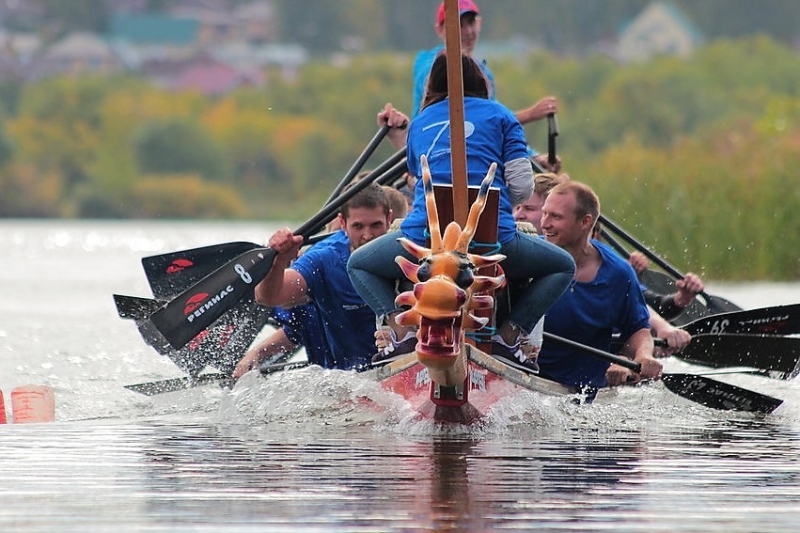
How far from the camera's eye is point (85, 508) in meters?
5.73

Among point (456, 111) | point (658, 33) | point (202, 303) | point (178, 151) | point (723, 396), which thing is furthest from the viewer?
point (658, 33)

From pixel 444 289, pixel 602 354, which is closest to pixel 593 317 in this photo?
pixel 602 354

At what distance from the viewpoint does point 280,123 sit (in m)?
64.5

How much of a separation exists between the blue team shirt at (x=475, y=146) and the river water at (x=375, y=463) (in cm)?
89

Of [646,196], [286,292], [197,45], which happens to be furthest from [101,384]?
[197,45]

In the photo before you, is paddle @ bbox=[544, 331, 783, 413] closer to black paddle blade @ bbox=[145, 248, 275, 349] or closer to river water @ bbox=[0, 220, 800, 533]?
river water @ bbox=[0, 220, 800, 533]

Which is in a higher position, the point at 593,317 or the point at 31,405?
the point at 593,317

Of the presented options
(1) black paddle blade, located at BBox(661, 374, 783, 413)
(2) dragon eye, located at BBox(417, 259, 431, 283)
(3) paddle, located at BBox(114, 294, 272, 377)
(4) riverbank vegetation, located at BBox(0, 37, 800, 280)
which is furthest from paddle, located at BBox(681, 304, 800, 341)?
(4) riverbank vegetation, located at BBox(0, 37, 800, 280)

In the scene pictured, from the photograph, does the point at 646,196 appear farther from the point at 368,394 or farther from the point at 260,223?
the point at 260,223

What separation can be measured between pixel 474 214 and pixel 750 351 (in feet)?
10.8

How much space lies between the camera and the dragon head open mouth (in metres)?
6.83

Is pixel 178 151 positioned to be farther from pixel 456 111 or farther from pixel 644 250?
pixel 456 111

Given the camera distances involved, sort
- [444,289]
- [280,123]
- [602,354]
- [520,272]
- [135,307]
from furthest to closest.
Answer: [280,123]
[135,307]
[602,354]
[520,272]
[444,289]

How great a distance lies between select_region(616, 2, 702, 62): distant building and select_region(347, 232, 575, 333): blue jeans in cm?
6116
